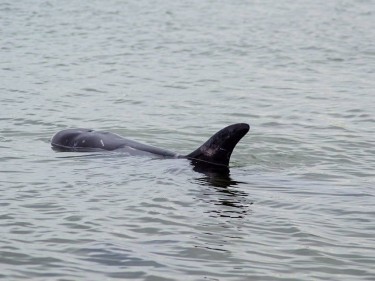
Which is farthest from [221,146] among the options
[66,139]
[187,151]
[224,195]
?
[66,139]

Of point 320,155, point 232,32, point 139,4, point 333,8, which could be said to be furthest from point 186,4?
point 320,155

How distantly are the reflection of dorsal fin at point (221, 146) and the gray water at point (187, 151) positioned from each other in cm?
31

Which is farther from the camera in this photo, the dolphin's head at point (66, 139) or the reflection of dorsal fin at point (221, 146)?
the dolphin's head at point (66, 139)

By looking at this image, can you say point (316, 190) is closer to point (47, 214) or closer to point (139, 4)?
point (47, 214)

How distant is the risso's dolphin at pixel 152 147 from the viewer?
1335 cm

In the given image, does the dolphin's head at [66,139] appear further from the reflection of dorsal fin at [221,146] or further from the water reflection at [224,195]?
the water reflection at [224,195]

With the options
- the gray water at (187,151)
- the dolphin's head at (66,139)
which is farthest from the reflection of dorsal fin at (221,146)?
the dolphin's head at (66,139)

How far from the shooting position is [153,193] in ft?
40.6

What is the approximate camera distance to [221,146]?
13.5m

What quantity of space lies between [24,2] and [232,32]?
10248 millimetres

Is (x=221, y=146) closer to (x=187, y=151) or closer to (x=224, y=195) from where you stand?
(x=224, y=195)

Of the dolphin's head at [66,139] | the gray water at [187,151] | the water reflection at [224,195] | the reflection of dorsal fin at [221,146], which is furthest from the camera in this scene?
the dolphin's head at [66,139]

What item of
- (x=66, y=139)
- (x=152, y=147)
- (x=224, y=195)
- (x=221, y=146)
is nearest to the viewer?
(x=224, y=195)

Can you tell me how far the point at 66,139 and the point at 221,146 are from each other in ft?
9.78
